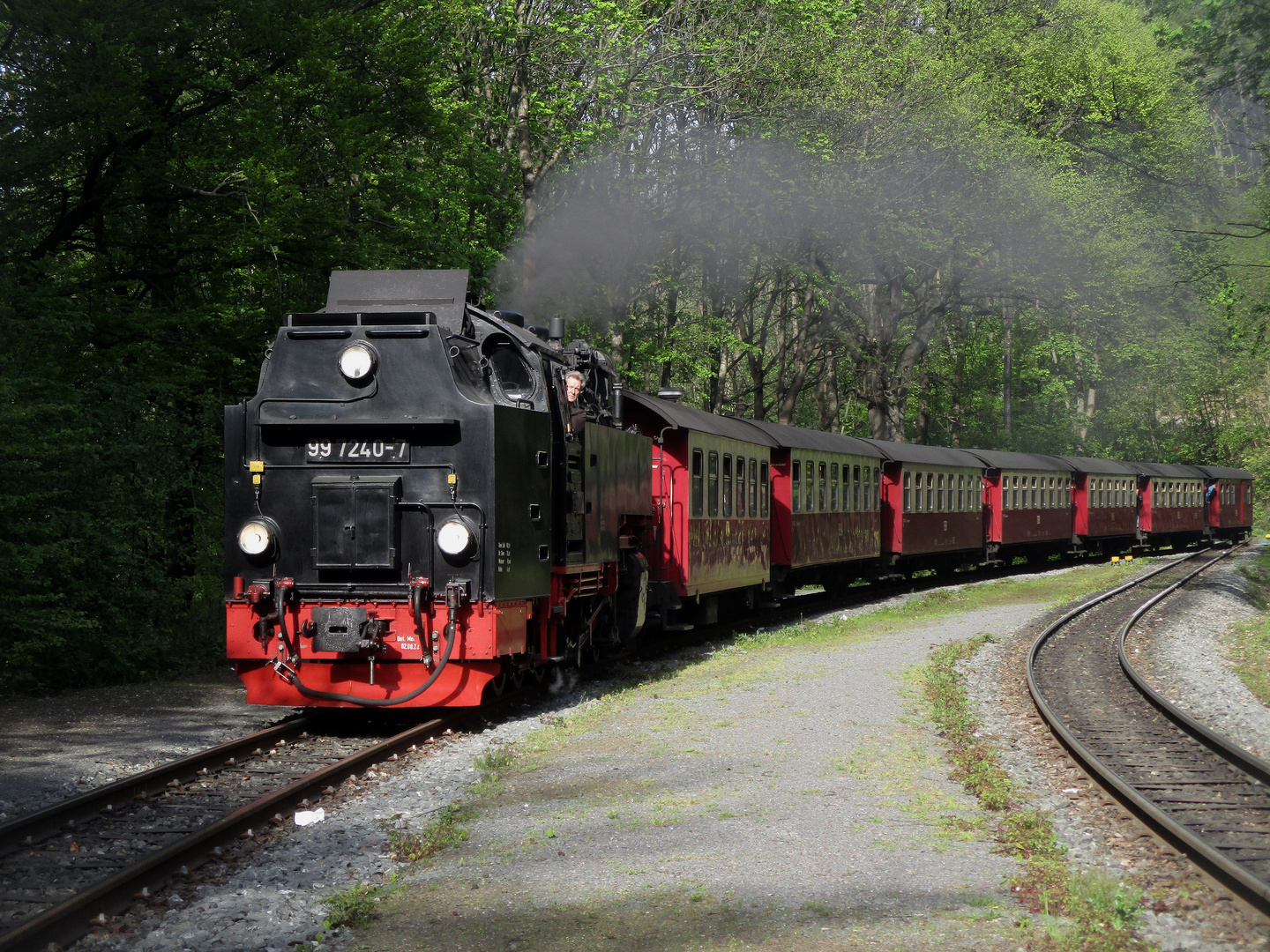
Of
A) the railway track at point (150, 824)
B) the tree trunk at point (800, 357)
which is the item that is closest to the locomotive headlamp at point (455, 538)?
the railway track at point (150, 824)

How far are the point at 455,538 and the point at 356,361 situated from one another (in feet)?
5.13

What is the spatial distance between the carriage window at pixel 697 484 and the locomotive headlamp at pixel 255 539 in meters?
7.06

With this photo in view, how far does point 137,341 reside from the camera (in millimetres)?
15398

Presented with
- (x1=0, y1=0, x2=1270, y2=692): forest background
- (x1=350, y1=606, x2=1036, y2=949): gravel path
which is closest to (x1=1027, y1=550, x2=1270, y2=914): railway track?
(x1=350, y1=606, x2=1036, y2=949): gravel path

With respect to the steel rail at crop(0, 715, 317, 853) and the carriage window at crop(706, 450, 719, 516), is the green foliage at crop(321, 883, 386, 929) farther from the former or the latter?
the carriage window at crop(706, 450, 719, 516)

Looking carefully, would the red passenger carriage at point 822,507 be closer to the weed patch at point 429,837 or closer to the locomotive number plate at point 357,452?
the locomotive number plate at point 357,452

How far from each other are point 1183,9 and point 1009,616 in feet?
33.3

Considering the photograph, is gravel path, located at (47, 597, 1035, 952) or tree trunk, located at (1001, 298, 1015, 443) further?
tree trunk, located at (1001, 298, 1015, 443)

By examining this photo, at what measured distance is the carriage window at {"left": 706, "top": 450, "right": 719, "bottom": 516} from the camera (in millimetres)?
16016

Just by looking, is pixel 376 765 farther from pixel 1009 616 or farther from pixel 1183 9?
pixel 1183 9

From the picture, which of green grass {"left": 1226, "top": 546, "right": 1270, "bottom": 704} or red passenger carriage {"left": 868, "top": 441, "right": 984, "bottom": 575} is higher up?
red passenger carriage {"left": 868, "top": 441, "right": 984, "bottom": 575}

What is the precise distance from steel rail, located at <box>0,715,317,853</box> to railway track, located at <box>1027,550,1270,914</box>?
232 inches

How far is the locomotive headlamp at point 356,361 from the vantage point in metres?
9.22

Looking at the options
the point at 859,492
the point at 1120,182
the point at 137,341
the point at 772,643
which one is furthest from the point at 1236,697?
the point at 1120,182
